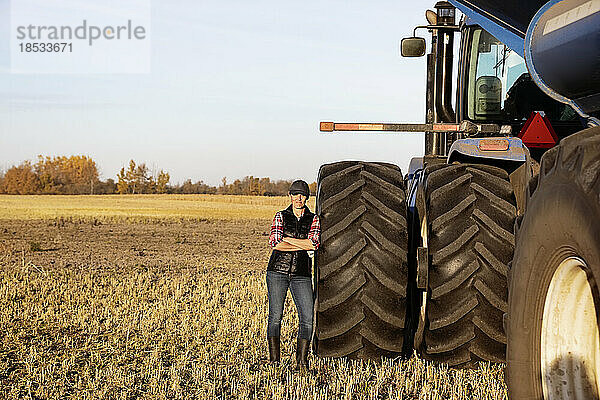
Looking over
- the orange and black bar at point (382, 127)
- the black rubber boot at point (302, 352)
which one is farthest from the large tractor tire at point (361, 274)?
the black rubber boot at point (302, 352)

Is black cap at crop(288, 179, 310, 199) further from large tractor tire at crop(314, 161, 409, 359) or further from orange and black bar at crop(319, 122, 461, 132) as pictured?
large tractor tire at crop(314, 161, 409, 359)

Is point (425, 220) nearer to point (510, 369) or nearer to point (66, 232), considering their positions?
point (510, 369)

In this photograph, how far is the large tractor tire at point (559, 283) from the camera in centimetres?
244

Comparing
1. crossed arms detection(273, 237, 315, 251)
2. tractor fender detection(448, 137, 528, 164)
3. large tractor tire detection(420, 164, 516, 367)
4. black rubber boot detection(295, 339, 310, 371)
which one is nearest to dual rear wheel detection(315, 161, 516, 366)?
large tractor tire detection(420, 164, 516, 367)

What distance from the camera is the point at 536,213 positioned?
279 cm

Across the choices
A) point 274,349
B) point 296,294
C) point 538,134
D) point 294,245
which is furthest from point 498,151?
point 274,349

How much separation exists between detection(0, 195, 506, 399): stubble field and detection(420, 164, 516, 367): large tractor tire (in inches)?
18.9

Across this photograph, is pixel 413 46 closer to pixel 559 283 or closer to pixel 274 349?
pixel 274 349

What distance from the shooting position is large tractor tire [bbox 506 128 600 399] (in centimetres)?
244

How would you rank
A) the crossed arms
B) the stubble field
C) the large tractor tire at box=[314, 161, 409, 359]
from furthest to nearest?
the crossed arms < the stubble field < the large tractor tire at box=[314, 161, 409, 359]

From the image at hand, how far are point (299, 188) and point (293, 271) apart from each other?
72 centimetres

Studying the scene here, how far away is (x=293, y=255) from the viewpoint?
22.2 ft

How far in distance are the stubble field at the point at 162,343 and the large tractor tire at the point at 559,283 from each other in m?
2.79

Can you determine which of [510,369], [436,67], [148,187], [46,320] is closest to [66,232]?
[46,320]
